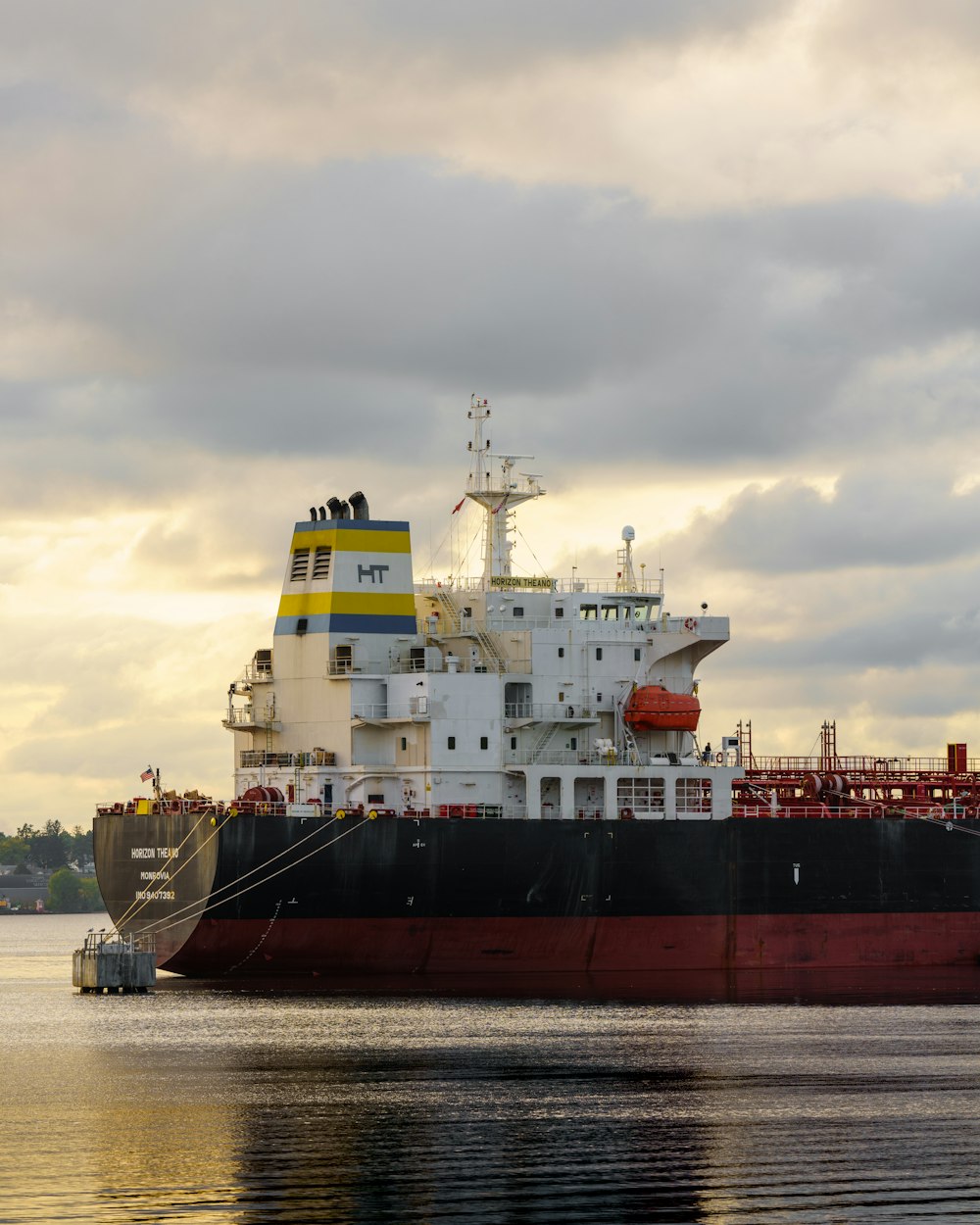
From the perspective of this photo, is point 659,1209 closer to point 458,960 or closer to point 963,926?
point 458,960

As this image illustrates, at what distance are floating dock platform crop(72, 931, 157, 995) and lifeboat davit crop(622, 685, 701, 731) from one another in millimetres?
14061

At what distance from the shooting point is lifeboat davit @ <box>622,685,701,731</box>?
60000 millimetres

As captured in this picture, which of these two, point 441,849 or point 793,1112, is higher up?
point 441,849

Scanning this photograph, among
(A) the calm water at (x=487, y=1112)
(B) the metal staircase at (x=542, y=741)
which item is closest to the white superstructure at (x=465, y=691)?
(B) the metal staircase at (x=542, y=741)

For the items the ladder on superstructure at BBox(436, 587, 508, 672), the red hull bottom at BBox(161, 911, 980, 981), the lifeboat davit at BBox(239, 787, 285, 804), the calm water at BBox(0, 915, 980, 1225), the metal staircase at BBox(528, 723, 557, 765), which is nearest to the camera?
the calm water at BBox(0, 915, 980, 1225)

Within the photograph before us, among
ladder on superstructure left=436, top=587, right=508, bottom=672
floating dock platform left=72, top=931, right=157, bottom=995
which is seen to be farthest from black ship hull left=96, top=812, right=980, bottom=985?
ladder on superstructure left=436, top=587, right=508, bottom=672

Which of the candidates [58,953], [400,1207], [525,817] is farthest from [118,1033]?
[58,953]

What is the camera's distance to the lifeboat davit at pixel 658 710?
60000mm

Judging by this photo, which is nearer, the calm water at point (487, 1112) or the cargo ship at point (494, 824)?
the calm water at point (487, 1112)

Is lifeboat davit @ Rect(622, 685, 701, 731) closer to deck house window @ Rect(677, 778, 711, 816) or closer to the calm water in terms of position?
deck house window @ Rect(677, 778, 711, 816)

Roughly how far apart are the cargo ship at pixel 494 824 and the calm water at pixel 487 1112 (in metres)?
3.98

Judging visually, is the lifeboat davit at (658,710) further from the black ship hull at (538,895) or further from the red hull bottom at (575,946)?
the red hull bottom at (575,946)

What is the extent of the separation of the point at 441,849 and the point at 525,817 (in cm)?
371

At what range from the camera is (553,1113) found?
115 feet
